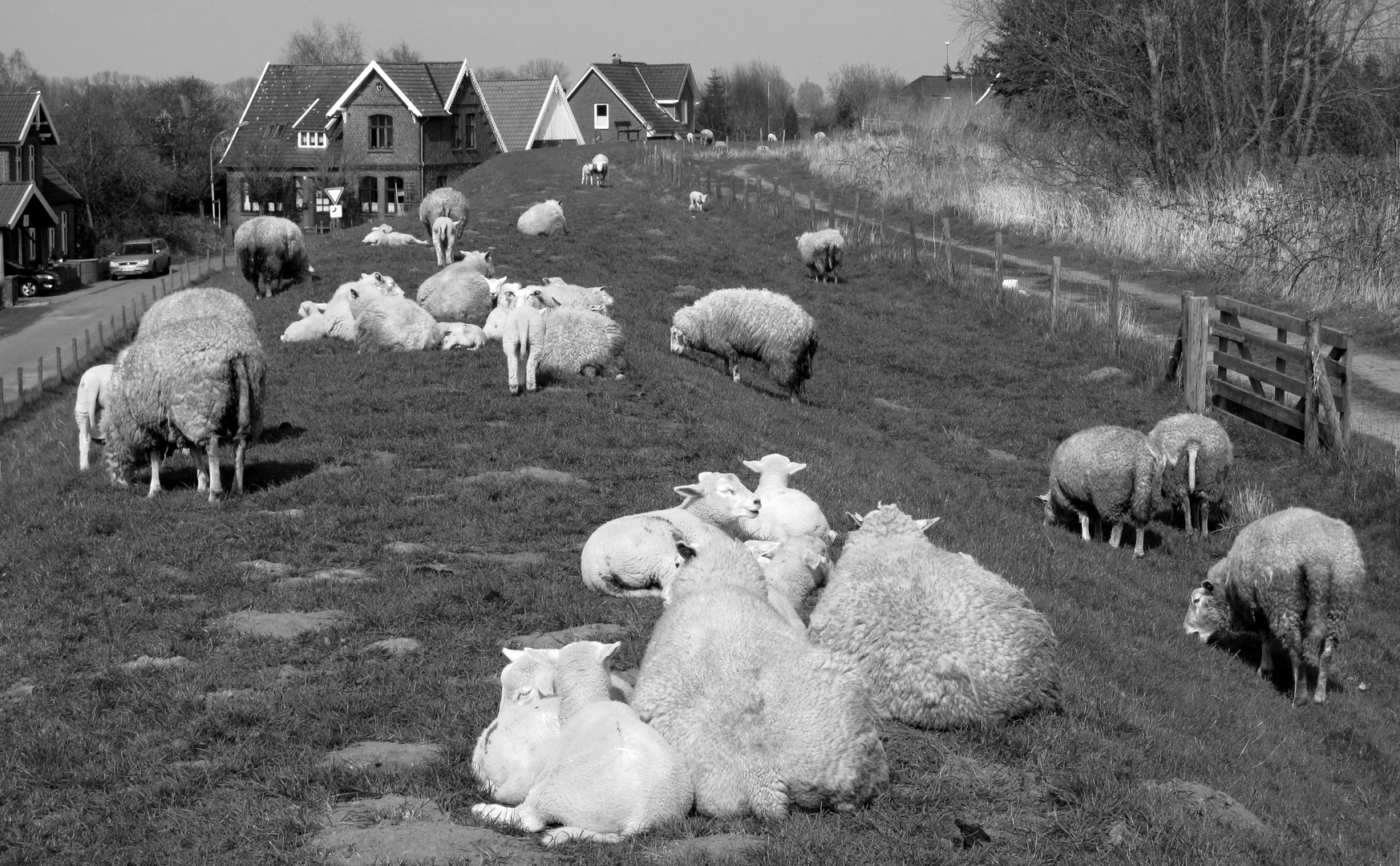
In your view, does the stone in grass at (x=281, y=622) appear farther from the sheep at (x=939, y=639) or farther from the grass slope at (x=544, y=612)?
the sheep at (x=939, y=639)

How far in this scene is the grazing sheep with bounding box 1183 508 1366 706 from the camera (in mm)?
10320

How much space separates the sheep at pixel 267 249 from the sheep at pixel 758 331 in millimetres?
8053

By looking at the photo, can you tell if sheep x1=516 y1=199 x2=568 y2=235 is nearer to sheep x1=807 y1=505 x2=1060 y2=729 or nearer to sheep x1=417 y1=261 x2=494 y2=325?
sheep x1=417 y1=261 x2=494 y2=325

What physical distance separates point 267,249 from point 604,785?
1849 cm

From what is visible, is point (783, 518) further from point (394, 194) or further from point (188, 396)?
point (394, 194)

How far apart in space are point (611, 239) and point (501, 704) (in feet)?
83.4

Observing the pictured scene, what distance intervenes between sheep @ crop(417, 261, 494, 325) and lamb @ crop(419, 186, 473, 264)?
4791 millimetres

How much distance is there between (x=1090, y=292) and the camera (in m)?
26.3

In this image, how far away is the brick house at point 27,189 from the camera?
184 feet

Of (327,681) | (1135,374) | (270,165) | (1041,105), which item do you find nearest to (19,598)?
(327,681)

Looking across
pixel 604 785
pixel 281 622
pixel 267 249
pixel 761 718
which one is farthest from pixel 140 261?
pixel 604 785

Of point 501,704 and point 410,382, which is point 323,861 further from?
point 410,382

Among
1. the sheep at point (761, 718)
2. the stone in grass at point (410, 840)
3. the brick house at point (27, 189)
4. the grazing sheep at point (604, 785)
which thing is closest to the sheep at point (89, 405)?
the stone in grass at point (410, 840)

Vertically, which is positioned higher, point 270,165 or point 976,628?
point 270,165
